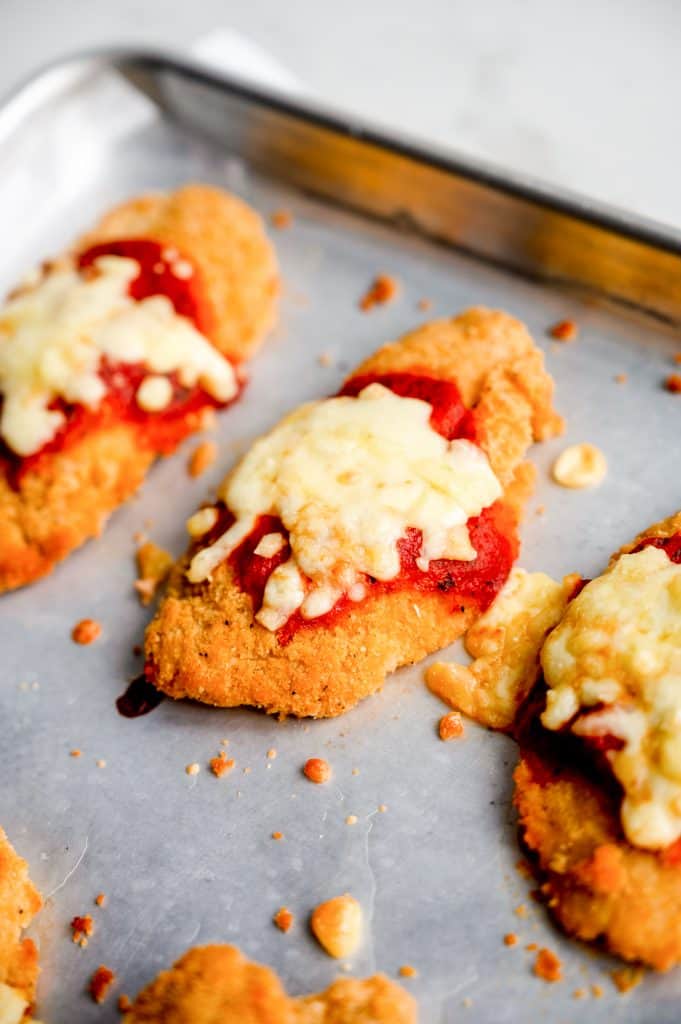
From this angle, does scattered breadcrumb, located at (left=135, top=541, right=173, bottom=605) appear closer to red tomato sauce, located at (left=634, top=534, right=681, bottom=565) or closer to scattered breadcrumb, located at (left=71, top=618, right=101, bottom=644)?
scattered breadcrumb, located at (left=71, top=618, right=101, bottom=644)

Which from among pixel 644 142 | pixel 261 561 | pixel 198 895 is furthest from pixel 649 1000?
pixel 644 142

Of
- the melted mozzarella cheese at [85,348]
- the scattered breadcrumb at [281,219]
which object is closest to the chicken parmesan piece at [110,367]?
the melted mozzarella cheese at [85,348]

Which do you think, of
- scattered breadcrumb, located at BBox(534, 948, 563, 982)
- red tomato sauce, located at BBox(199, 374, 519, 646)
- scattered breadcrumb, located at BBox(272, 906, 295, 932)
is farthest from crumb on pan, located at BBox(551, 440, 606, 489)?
scattered breadcrumb, located at BBox(272, 906, 295, 932)

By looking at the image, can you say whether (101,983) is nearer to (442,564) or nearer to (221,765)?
(221,765)

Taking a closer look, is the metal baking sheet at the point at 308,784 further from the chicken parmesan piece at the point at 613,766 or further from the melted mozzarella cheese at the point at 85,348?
the melted mozzarella cheese at the point at 85,348

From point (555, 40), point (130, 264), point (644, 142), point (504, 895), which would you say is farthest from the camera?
point (555, 40)

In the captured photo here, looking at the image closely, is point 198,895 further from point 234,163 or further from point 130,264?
point 234,163

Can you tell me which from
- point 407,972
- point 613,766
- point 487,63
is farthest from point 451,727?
point 487,63
